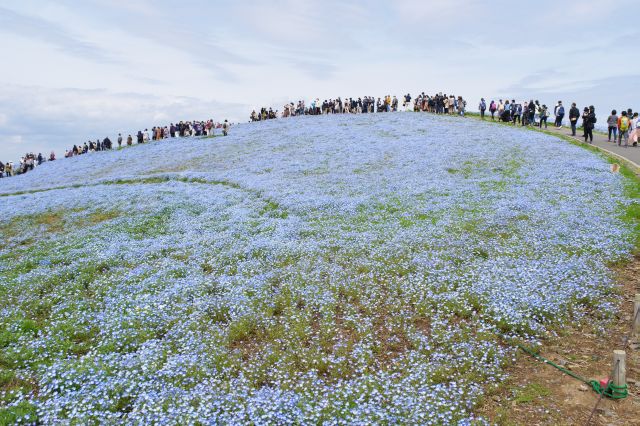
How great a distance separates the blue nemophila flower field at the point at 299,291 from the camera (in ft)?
25.8

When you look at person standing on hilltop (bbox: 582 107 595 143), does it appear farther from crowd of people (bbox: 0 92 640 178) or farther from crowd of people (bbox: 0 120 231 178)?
crowd of people (bbox: 0 120 231 178)

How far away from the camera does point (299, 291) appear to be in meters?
11.8

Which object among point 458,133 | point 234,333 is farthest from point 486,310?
point 458,133

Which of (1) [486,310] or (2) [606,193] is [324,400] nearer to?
(1) [486,310]

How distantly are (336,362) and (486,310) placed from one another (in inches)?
160

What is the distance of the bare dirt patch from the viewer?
723 centimetres

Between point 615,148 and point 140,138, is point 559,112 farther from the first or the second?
point 140,138

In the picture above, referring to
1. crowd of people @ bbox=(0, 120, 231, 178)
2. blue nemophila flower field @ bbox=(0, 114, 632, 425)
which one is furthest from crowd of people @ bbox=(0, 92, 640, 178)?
blue nemophila flower field @ bbox=(0, 114, 632, 425)

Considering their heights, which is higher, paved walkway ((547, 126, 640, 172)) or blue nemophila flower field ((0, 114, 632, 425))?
paved walkway ((547, 126, 640, 172))

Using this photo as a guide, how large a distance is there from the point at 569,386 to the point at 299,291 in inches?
262

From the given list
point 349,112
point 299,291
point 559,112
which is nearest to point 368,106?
point 349,112

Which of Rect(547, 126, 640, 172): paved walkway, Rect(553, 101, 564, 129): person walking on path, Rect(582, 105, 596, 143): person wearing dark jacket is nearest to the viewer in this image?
Rect(547, 126, 640, 172): paved walkway

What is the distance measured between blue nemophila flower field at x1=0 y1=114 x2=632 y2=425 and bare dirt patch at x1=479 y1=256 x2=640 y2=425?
16.0 inches

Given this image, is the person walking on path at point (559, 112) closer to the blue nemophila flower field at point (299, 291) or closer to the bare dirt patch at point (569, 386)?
the blue nemophila flower field at point (299, 291)
